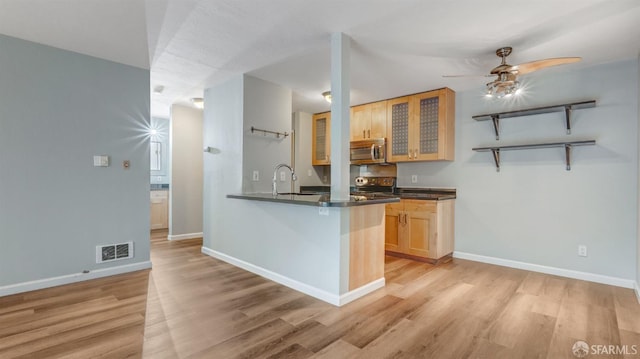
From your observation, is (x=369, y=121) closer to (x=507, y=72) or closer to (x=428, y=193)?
(x=428, y=193)

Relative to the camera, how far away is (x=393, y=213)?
4.31 meters

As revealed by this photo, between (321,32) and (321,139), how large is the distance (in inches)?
128

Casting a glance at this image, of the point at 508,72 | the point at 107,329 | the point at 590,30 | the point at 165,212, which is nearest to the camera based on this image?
the point at 107,329

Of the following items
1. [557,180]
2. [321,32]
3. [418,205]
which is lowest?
[418,205]

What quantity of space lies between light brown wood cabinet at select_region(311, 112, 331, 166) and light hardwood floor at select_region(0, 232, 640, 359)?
2.96 metres

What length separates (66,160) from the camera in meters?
3.05

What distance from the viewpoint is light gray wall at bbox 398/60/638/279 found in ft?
10.6

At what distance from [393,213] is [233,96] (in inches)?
107

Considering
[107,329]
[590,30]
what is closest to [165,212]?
[107,329]

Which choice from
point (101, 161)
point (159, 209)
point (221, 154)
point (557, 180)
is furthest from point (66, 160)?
point (557, 180)

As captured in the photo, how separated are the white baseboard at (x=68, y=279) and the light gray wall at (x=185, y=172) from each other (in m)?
1.91

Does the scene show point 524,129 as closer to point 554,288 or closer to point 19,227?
point 554,288

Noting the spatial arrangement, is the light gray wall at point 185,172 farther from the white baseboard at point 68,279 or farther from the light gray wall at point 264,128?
the light gray wall at point 264,128

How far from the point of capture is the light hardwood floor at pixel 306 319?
192 cm
